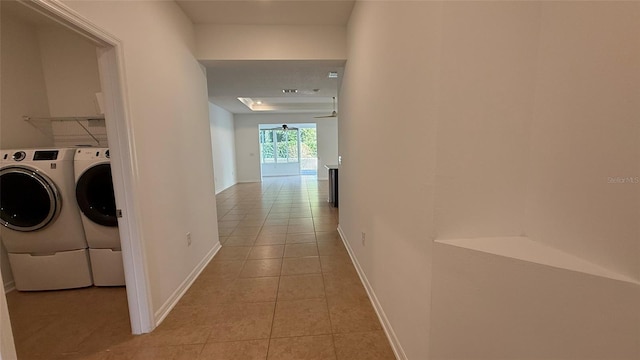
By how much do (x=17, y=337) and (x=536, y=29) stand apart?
3.52 meters

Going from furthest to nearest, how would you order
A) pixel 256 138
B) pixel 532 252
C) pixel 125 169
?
pixel 256 138
pixel 125 169
pixel 532 252

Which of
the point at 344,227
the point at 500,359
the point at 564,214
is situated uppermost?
the point at 564,214

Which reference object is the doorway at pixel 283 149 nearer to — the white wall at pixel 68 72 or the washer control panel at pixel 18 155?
the white wall at pixel 68 72

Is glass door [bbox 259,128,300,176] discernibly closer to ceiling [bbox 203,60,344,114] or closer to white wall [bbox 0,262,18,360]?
ceiling [bbox 203,60,344,114]

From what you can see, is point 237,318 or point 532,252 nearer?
point 532,252

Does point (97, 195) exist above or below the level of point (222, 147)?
below

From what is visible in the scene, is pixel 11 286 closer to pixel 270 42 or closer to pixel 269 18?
pixel 270 42

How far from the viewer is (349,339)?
5.52 feet

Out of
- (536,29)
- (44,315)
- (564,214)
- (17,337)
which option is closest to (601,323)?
(564,214)

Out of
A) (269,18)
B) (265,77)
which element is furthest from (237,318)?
(265,77)

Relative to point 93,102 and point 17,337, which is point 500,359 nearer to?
point 17,337

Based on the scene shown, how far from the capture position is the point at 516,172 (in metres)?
1.07

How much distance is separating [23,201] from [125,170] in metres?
1.36

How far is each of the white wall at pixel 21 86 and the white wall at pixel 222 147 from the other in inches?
159
